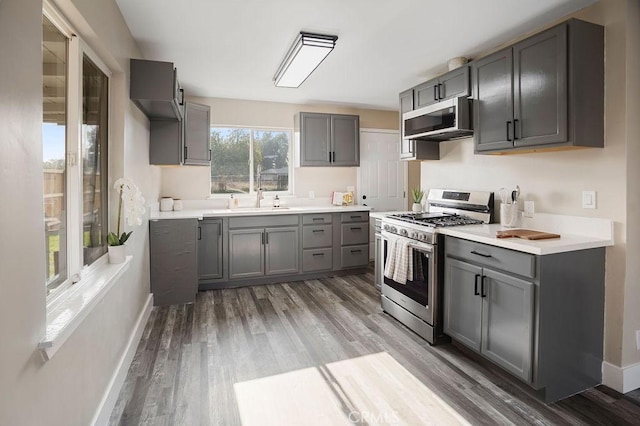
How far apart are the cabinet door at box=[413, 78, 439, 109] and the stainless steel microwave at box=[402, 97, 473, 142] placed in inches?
5.4

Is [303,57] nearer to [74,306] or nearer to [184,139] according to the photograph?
[184,139]

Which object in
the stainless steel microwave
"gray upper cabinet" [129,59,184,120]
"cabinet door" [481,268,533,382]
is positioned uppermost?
"gray upper cabinet" [129,59,184,120]

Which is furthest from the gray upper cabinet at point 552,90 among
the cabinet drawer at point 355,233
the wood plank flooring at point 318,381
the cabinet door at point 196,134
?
the cabinet door at point 196,134

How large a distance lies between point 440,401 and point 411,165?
4.59 metres

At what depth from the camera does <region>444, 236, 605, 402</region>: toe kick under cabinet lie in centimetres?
213

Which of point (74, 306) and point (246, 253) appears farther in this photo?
point (246, 253)

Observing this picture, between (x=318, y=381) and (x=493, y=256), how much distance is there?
1.40m

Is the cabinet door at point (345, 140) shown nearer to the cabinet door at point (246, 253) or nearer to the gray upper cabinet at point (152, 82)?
the cabinet door at point (246, 253)

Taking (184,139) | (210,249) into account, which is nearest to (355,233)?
(210,249)

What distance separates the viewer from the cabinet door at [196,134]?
14.1ft

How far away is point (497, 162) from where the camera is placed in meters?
3.13

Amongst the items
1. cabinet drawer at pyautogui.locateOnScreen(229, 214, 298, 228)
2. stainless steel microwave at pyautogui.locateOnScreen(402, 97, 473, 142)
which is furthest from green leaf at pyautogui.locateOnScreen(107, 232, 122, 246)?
stainless steel microwave at pyautogui.locateOnScreen(402, 97, 473, 142)

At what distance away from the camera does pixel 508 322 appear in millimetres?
2299

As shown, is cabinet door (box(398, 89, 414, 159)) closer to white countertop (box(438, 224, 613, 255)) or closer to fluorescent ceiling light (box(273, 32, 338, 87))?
fluorescent ceiling light (box(273, 32, 338, 87))
